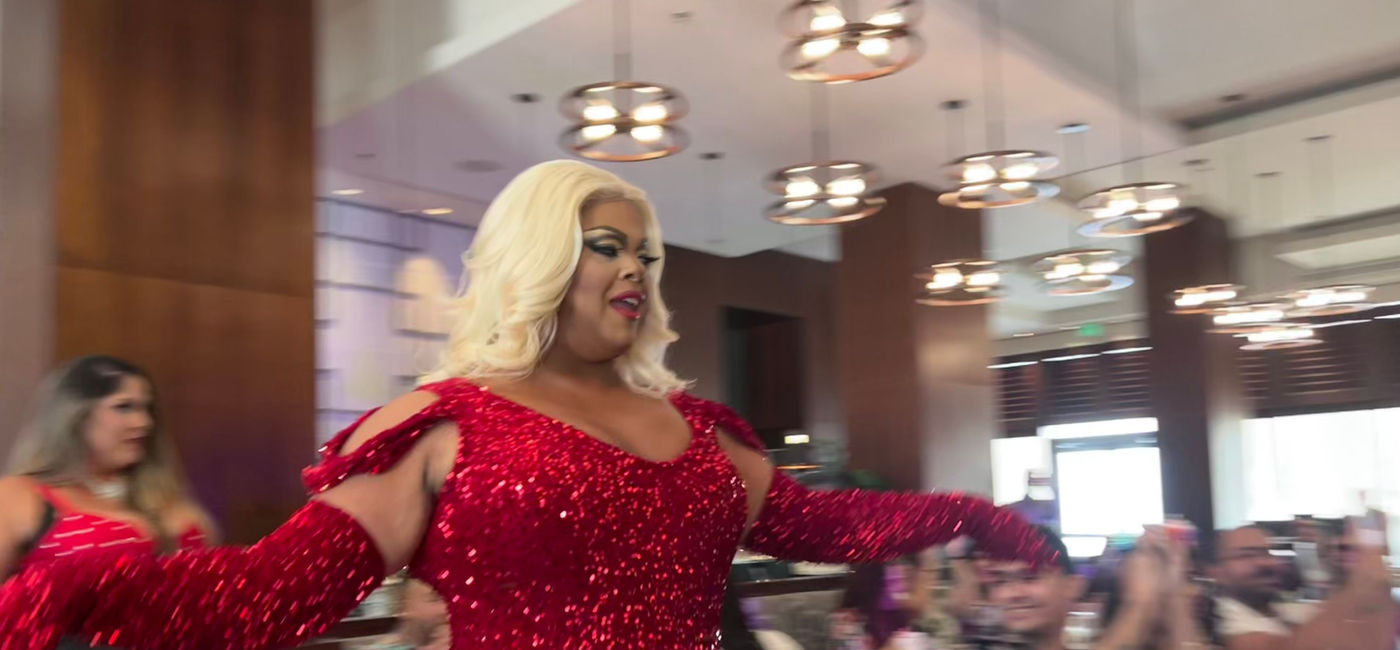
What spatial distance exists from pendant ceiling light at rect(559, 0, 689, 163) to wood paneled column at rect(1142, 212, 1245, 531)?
1.74m

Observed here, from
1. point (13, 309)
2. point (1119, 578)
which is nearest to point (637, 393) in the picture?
point (1119, 578)

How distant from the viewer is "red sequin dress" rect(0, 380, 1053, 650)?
2.66 ft

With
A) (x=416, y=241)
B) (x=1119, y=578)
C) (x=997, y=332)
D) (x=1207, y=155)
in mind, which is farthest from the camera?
(x=416, y=241)

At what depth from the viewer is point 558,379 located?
1.05 meters

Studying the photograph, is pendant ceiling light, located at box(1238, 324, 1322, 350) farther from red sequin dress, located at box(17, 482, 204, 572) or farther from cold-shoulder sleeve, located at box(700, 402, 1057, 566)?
red sequin dress, located at box(17, 482, 204, 572)

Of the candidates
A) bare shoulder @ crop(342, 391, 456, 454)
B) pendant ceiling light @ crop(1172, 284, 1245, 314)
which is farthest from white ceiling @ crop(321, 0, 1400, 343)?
bare shoulder @ crop(342, 391, 456, 454)

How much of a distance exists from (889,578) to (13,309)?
322 centimetres

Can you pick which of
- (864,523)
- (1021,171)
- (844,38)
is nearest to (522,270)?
(864,523)

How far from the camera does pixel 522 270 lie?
3.32 ft

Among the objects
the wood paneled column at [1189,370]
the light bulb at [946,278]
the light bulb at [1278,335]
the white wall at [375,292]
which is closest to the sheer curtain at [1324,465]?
the wood paneled column at [1189,370]

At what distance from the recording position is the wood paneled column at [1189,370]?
3.41 m

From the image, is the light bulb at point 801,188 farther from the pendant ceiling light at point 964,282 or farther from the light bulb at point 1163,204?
the light bulb at point 1163,204

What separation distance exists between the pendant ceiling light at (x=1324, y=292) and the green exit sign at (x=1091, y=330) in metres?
0.58

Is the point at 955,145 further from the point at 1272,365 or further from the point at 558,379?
the point at 558,379
